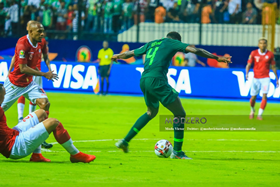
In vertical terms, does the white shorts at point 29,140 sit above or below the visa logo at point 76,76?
above

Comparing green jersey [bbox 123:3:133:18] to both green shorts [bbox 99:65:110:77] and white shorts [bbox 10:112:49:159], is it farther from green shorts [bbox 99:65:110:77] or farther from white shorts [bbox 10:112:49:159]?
white shorts [bbox 10:112:49:159]

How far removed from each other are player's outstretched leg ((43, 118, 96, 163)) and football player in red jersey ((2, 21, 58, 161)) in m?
1.99

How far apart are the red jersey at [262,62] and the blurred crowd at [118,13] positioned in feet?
30.5

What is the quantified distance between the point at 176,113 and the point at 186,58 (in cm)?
1463

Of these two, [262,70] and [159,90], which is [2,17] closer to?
[262,70]

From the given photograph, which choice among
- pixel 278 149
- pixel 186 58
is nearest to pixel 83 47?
pixel 186 58

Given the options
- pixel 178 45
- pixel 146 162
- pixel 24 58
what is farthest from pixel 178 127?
pixel 24 58

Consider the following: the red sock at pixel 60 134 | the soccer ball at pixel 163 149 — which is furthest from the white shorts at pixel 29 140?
the soccer ball at pixel 163 149

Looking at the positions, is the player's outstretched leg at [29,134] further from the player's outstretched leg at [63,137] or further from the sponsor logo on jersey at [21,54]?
the sponsor logo on jersey at [21,54]

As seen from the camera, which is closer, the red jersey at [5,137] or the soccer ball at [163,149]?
the red jersey at [5,137]

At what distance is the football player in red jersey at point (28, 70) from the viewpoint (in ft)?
29.9

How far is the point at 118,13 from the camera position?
25.0 m

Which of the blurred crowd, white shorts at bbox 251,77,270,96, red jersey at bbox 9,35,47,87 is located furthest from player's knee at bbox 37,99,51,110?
the blurred crowd

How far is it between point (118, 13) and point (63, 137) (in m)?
18.5
